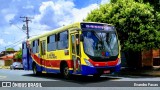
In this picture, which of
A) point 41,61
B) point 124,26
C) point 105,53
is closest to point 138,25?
point 124,26

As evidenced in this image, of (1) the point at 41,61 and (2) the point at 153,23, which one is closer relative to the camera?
(1) the point at 41,61

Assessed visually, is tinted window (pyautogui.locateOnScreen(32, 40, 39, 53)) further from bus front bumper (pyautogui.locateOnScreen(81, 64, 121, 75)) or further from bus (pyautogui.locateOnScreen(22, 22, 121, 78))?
bus front bumper (pyautogui.locateOnScreen(81, 64, 121, 75))

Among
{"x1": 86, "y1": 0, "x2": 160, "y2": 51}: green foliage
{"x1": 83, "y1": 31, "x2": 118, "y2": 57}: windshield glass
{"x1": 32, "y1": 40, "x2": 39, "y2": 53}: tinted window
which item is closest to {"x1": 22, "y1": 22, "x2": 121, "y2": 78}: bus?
{"x1": 83, "y1": 31, "x2": 118, "y2": 57}: windshield glass

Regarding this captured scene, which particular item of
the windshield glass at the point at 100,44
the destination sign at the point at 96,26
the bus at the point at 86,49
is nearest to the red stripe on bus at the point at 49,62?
the bus at the point at 86,49

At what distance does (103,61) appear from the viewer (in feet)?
65.6

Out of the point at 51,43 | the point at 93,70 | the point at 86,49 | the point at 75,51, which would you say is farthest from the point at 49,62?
the point at 93,70

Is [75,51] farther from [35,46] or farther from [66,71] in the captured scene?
[35,46]

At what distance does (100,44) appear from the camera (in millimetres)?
20281

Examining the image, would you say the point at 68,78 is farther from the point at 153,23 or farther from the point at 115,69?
the point at 153,23

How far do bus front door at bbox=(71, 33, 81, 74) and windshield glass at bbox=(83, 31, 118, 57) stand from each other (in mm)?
553

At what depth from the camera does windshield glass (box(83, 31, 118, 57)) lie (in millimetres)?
19891

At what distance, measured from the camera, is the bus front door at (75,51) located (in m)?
20.2

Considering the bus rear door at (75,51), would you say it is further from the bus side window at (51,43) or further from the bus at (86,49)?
the bus side window at (51,43)

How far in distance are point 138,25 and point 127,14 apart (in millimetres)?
A: 1248
